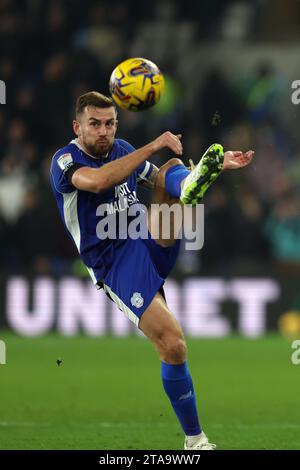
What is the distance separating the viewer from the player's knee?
7.44 metres

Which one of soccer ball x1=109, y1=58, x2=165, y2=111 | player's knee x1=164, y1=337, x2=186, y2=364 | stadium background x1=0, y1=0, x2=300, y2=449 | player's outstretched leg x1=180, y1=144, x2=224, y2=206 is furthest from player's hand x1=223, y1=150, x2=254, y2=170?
stadium background x1=0, y1=0, x2=300, y2=449

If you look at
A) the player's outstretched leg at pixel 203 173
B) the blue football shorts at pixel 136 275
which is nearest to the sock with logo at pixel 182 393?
the blue football shorts at pixel 136 275

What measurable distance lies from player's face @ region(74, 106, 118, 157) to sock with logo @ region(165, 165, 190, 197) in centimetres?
43

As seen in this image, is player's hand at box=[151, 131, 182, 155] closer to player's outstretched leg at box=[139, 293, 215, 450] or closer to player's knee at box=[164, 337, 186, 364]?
player's outstretched leg at box=[139, 293, 215, 450]

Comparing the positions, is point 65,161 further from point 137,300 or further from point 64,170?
point 137,300

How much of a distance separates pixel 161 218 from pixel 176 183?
1.16ft

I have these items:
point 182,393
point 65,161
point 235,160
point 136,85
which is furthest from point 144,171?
point 182,393

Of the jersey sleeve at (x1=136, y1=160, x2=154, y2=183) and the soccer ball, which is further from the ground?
the soccer ball

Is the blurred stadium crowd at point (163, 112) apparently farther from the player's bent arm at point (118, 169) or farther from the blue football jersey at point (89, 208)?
the player's bent arm at point (118, 169)

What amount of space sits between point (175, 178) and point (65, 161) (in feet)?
2.33

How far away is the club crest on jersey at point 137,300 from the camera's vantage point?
298 inches

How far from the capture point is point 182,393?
7.53 m

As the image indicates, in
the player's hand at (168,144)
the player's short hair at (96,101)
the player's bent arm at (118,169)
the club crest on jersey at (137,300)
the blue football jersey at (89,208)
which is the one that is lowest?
the club crest on jersey at (137,300)

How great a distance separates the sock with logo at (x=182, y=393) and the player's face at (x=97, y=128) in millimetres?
1443
